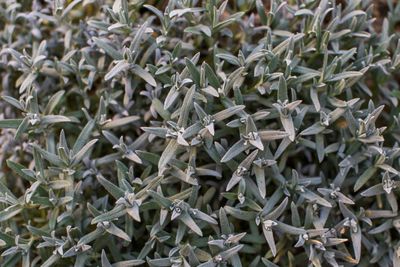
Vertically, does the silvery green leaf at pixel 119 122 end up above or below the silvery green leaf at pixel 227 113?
below

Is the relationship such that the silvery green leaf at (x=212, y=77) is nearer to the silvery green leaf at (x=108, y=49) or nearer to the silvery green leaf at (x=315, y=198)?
the silvery green leaf at (x=108, y=49)

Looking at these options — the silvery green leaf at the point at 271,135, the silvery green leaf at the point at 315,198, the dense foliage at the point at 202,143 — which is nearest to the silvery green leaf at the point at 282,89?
the dense foliage at the point at 202,143

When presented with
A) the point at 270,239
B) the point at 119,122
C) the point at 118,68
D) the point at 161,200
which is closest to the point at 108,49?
the point at 118,68

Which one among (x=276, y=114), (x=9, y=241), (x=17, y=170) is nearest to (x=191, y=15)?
(x=276, y=114)

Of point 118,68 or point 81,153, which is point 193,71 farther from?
point 81,153

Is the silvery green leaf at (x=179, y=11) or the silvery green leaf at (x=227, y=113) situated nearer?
the silvery green leaf at (x=227, y=113)

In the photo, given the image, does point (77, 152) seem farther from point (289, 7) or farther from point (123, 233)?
point (289, 7)

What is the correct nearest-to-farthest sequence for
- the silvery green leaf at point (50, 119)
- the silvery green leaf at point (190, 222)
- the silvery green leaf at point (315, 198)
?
the silvery green leaf at point (190, 222)
the silvery green leaf at point (315, 198)
the silvery green leaf at point (50, 119)

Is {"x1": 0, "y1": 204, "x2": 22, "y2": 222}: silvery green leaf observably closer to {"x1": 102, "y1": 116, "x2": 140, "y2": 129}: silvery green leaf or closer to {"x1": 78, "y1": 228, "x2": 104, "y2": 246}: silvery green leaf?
{"x1": 78, "y1": 228, "x2": 104, "y2": 246}: silvery green leaf
